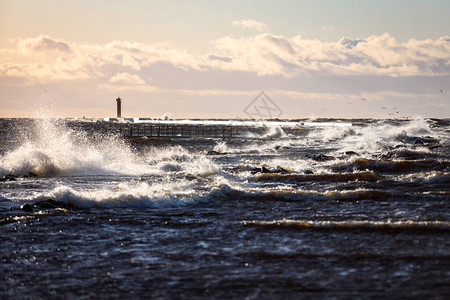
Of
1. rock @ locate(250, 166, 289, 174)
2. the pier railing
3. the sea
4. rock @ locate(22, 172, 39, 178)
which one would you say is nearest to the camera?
the sea

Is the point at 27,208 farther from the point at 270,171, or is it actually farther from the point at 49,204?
the point at 270,171

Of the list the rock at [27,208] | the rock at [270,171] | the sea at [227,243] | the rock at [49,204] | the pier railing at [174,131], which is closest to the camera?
the sea at [227,243]

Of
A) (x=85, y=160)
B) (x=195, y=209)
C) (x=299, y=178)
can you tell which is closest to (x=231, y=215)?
(x=195, y=209)

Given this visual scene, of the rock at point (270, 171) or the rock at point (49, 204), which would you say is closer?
the rock at point (49, 204)

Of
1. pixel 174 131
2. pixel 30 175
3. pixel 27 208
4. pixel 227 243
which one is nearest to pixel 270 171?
pixel 30 175

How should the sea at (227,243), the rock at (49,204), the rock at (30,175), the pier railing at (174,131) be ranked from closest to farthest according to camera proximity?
the sea at (227,243)
the rock at (49,204)
the rock at (30,175)
the pier railing at (174,131)

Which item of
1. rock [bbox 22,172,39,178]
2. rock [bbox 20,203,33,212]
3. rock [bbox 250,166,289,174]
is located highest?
rock [bbox 20,203,33,212]

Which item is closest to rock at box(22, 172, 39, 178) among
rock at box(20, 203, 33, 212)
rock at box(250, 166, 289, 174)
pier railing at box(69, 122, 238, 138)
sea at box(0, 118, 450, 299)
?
sea at box(0, 118, 450, 299)

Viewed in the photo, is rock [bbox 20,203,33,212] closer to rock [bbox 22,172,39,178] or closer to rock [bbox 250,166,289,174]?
rock [bbox 22,172,39,178]

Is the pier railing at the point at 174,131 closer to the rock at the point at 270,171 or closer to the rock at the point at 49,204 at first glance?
the rock at the point at 270,171

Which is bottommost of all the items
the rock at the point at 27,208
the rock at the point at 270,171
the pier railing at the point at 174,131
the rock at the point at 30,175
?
the rock at the point at 30,175

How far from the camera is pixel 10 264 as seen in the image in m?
7.52

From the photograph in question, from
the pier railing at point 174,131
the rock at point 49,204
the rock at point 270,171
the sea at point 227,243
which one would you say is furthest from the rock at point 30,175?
the pier railing at point 174,131

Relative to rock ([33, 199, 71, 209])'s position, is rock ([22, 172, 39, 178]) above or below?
below
